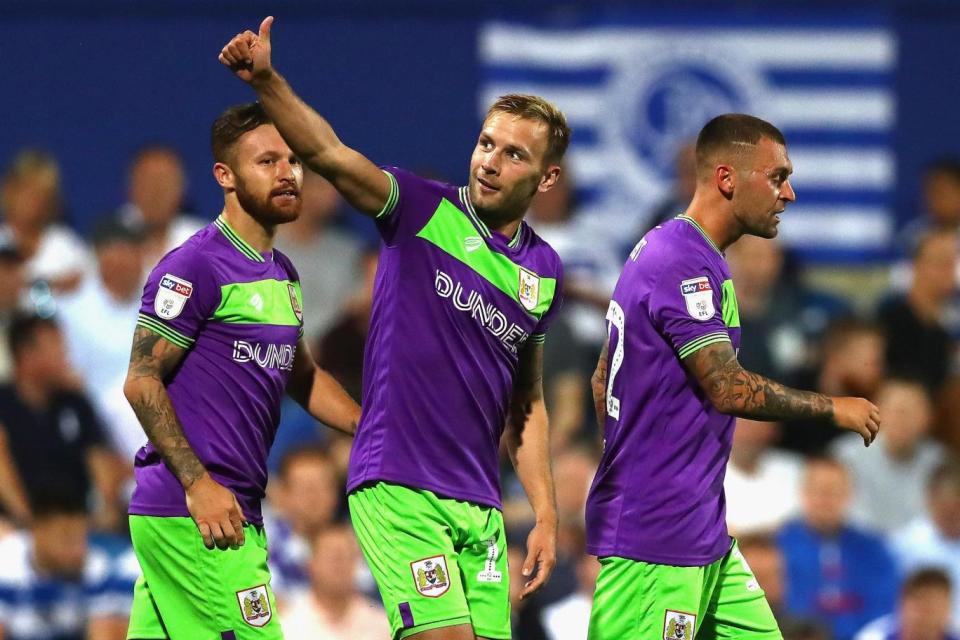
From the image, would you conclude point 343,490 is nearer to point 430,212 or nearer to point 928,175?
point 430,212

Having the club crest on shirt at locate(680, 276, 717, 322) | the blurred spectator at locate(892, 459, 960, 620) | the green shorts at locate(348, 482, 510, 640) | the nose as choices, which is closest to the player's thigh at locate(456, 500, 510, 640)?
the green shorts at locate(348, 482, 510, 640)

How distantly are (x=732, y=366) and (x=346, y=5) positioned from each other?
22.8ft

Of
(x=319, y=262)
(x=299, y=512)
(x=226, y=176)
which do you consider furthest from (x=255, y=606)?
(x=319, y=262)

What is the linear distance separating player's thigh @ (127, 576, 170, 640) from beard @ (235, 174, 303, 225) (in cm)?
118

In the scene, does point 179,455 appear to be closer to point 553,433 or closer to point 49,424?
point 49,424

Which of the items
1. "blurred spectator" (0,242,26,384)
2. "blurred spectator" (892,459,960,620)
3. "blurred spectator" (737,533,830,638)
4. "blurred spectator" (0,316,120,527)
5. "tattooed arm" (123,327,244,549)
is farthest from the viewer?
"blurred spectator" (0,242,26,384)

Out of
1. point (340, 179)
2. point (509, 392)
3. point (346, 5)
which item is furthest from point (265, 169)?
point (346, 5)

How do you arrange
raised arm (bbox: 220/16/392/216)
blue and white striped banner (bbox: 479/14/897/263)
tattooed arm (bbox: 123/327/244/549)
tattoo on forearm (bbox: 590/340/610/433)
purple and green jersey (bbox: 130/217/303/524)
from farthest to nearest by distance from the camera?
blue and white striped banner (bbox: 479/14/897/263)
tattoo on forearm (bbox: 590/340/610/433)
purple and green jersey (bbox: 130/217/303/524)
tattooed arm (bbox: 123/327/244/549)
raised arm (bbox: 220/16/392/216)

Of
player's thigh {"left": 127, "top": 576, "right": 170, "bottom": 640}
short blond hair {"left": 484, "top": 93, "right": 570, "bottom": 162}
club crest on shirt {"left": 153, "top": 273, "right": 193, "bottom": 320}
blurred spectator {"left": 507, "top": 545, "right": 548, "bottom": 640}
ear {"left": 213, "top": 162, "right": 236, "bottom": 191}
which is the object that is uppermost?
short blond hair {"left": 484, "top": 93, "right": 570, "bottom": 162}

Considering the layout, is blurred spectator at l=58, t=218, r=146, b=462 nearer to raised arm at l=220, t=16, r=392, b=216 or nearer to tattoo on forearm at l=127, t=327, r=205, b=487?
tattoo on forearm at l=127, t=327, r=205, b=487

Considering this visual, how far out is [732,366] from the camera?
471 cm

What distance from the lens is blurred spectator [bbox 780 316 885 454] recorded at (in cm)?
969

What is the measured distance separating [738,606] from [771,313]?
519 centimetres

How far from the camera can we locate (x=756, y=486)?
29.7ft
